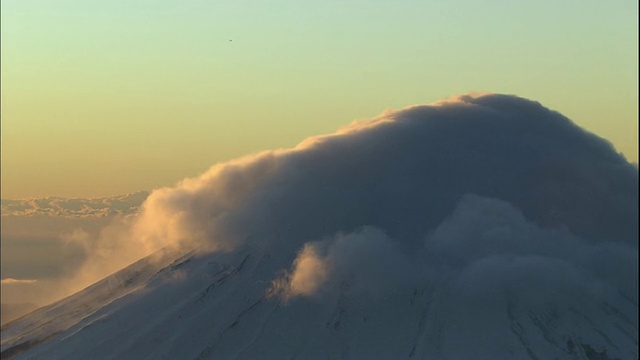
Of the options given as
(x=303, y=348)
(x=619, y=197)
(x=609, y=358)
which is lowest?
(x=609, y=358)

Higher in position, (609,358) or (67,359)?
(67,359)

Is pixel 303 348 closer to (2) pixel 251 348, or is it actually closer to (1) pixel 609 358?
(2) pixel 251 348

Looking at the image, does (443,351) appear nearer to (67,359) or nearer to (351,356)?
(351,356)

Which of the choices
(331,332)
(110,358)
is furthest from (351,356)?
(110,358)

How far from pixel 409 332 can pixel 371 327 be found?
6.55 m

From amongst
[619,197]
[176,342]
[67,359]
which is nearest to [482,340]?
[619,197]

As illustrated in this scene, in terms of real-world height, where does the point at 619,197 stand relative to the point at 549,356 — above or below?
above

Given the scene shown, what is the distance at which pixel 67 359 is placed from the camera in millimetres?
199625

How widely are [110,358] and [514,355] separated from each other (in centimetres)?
6778

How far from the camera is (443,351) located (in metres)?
192

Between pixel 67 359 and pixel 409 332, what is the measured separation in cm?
5876

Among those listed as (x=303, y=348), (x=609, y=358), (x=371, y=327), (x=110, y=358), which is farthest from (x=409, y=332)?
(x=110, y=358)

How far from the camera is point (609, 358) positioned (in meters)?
199

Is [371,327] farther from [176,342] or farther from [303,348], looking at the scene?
[176,342]
